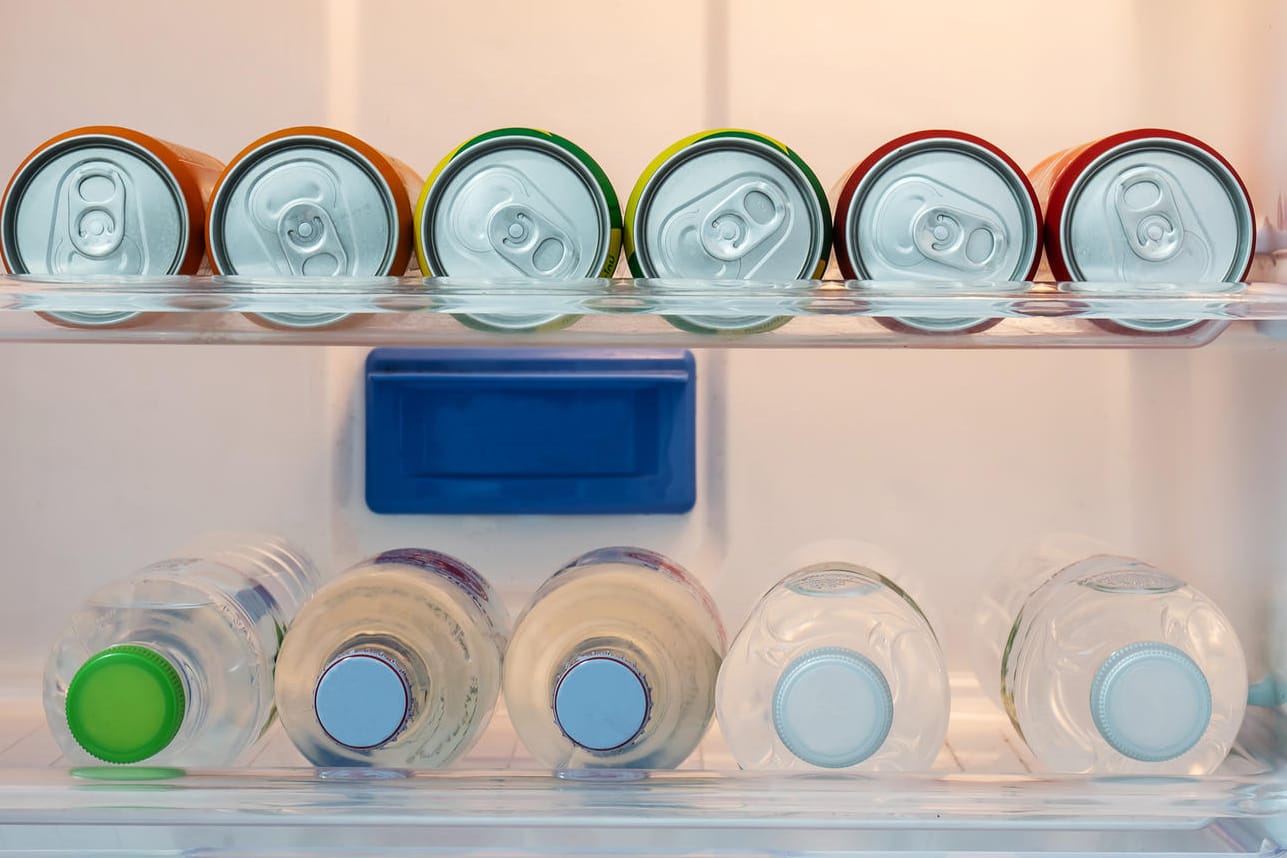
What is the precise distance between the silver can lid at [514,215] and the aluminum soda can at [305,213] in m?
0.03

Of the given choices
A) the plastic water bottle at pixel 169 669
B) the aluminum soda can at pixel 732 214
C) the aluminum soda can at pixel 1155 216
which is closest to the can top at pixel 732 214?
the aluminum soda can at pixel 732 214

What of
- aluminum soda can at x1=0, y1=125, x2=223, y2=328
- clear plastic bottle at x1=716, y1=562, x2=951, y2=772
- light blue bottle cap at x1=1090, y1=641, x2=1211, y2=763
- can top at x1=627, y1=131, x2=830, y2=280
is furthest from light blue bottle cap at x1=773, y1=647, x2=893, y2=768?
aluminum soda can at x1=0, y1=125, x2=223, y2=328

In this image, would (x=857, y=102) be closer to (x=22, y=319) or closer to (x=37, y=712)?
(x=22, y=319)

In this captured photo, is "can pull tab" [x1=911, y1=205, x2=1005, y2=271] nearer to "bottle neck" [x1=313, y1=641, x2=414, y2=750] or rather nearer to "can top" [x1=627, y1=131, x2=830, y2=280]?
"can top" [x1=627, y1=131, x2=830, y2=280]

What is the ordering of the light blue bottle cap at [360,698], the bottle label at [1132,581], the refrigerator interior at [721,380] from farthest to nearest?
the refrigerator interior at [721,380] → the bottle label at [1132,581] → the light blue bottle cap at [360,698]

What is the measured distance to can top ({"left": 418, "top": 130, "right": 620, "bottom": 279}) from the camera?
25.0 inches

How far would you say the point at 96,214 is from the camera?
0.63 metres

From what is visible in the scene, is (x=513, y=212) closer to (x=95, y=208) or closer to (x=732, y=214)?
(x=732, y=214)

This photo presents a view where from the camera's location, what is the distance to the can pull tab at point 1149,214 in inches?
25.1

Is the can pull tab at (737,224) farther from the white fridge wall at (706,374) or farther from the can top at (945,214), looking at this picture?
the white fridge wall at (706,374)

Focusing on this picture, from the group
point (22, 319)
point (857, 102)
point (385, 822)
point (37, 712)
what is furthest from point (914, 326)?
point (37, 712)

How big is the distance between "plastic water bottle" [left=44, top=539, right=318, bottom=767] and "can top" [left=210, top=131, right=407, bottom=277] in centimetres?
24

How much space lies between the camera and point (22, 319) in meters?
0.65

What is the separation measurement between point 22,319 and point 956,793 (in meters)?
0.65
